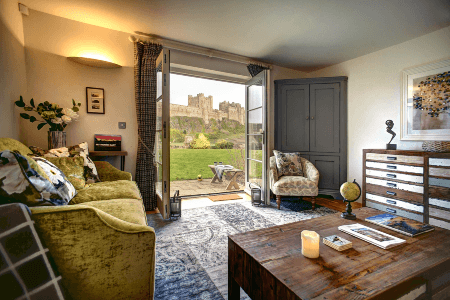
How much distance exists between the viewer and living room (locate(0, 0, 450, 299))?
233cm

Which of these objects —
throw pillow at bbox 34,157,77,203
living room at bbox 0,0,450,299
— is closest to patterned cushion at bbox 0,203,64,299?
throw pillow at bbox 34,157,77,203

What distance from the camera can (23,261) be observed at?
2.52ft

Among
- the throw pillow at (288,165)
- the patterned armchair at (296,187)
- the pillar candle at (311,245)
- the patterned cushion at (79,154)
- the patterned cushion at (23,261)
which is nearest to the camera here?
the patterned cushion at (23,261)

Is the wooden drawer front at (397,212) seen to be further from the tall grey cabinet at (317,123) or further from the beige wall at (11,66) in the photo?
the beige wall at (11,66)

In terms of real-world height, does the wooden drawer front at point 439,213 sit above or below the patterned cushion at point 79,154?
below

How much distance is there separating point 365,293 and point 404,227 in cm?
89

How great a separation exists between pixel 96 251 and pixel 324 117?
4.10 metres

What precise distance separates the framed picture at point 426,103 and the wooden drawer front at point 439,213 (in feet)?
3.24

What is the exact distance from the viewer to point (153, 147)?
3.10 metres

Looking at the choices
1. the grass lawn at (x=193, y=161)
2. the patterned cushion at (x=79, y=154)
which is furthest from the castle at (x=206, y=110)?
the patterned cushion at (x=79, y=154)

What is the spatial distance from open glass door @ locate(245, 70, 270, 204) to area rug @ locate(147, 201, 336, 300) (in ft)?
1.70

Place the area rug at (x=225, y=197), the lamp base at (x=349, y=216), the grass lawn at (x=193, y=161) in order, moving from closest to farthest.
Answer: the lamp base at (x=349, y=216)
the area rug at (x=225, y=197)
the grass lawn at (x=193, y=161)

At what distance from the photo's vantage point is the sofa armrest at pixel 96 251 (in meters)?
0.88

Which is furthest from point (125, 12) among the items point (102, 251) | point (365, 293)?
point (365, 293)
